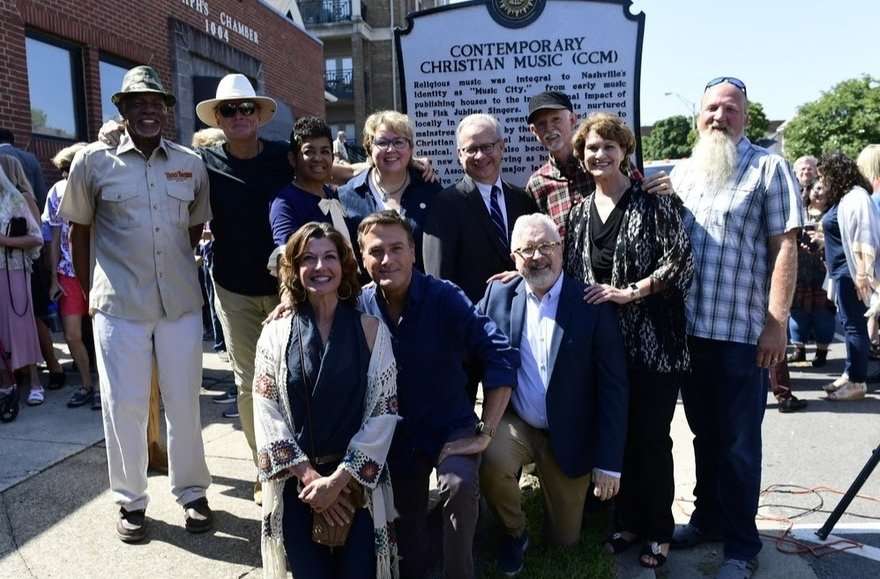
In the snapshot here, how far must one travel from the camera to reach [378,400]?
9.37 ft

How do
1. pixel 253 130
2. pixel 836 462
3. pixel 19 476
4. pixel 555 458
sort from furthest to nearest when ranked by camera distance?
pixel 836 462
pixel 19 476
pixel 253 130
pixel 555 458

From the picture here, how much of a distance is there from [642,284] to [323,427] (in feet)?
4.80

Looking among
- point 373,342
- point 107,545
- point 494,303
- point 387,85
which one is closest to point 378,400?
point 373,342

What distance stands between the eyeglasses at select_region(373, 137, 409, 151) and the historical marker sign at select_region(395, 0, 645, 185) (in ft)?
2.90

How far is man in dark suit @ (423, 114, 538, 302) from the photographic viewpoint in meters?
3.47

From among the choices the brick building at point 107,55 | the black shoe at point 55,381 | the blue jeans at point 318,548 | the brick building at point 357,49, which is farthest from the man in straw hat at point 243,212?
the brick building at point 357,49

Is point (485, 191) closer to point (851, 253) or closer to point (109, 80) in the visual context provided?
point (851, 253)

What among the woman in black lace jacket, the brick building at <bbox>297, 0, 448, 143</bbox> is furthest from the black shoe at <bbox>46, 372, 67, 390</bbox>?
the brick building at <bbox>297, 0, 448, 143</bbox>

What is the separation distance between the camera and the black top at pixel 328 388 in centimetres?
280

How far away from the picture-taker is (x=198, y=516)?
3627 millimetres

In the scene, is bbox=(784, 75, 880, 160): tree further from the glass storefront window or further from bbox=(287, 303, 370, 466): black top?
bbox=(287, 303, 370, 466): black top

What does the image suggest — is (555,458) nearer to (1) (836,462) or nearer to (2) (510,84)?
(2) (510,84)

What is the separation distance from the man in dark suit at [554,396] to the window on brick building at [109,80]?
29.8 feet

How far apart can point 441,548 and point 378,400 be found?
2.79ft
